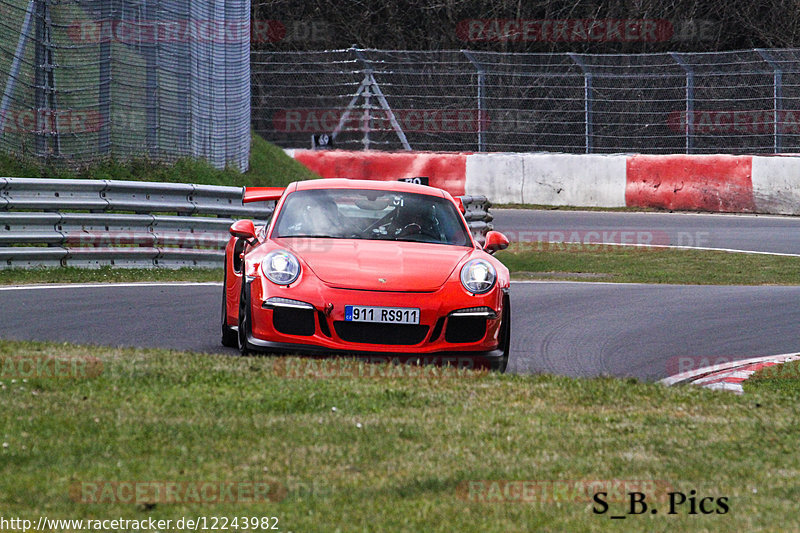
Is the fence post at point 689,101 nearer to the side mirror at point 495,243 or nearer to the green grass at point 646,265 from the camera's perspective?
the green grass at point 646,265

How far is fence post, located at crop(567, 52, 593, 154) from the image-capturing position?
24.0m

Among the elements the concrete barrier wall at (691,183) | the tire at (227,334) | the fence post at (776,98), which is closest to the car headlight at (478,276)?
the tire at (227,334)

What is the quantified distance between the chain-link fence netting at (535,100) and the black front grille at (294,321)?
1723 centimetres

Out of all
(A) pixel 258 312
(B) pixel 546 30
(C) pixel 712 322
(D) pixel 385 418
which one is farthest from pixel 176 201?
Result: (B) pixel 546 30

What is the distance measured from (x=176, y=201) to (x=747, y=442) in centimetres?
1011

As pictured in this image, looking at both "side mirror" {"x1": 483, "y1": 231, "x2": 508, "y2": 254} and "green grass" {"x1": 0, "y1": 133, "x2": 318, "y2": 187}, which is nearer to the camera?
"side mirror" {"x1": 483, "y1": 231, "x2": 508, "y2": 254}

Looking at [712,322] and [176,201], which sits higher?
[176,201]

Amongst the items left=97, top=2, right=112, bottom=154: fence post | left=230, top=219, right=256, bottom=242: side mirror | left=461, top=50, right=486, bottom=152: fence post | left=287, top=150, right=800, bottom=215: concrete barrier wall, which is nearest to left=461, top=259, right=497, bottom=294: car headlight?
left=230, top=219, right=256, bottom=242: side mirror

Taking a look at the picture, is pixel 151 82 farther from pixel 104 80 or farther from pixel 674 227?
pixel 674 227

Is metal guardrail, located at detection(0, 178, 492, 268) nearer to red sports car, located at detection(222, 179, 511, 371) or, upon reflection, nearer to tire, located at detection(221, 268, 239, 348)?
tire, located at detection(221, 268, 239, 348)

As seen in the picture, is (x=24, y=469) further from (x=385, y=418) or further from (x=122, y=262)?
(x=122, y=262)

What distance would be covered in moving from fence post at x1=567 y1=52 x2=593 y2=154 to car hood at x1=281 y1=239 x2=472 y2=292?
54.5 ft

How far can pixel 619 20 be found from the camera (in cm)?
3009

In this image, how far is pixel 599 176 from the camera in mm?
23750
